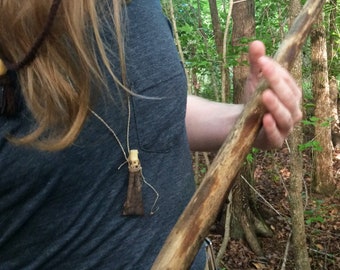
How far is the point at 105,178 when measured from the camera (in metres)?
0.95

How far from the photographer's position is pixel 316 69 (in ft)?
23.8

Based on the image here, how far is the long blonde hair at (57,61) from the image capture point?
78cm

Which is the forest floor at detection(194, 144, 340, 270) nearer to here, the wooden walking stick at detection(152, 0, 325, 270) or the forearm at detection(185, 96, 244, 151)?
the forearm at detection(185, 96, 244, 151)

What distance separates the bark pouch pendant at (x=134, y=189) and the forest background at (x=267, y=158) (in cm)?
279

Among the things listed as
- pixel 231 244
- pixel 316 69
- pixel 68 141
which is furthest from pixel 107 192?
pixel 316 69

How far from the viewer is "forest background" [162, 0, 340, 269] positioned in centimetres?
405

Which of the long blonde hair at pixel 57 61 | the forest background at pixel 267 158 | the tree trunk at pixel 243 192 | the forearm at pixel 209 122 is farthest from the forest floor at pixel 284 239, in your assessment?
the long blonde hair at pixel 57 61

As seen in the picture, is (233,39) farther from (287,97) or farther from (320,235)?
(287,97)

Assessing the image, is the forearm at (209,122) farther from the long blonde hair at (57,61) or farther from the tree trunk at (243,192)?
the tree trunk at (243,192)

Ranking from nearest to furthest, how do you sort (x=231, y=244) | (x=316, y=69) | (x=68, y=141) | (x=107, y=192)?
(x=68, y=141) < (x=107, y=192) < (x=231, y=244) < (x=316, y=69)

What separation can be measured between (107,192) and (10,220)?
0.20 metres

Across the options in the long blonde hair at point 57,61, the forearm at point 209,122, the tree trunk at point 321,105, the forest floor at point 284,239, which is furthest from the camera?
the tree trunk at point 321,105

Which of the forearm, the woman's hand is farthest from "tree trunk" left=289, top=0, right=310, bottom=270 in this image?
the woman's hand

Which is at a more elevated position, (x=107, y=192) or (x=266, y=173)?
(x=107, y=192)
